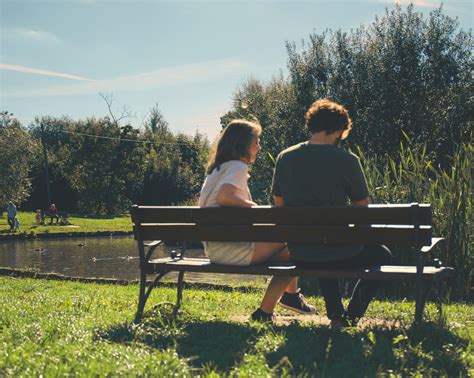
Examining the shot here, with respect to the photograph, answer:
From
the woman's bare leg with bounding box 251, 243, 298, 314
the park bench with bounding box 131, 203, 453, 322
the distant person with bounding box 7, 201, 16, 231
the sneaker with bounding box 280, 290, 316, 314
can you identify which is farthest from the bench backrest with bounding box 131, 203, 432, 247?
the distant person with bounding box 7, 201, 16, 231

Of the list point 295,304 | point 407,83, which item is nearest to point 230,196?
point 295,304

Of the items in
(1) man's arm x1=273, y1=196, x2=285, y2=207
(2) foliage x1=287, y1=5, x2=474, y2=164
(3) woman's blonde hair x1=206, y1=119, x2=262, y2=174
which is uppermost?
(2) foliage x1=287, y1=5, x2=474, y2=164

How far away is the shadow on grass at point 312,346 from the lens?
3.65 meters

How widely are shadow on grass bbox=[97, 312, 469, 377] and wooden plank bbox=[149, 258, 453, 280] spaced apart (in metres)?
0.36

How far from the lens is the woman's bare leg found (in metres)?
5.09

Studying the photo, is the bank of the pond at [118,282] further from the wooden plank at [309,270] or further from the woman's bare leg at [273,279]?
the woman's bare leg at [273,279]

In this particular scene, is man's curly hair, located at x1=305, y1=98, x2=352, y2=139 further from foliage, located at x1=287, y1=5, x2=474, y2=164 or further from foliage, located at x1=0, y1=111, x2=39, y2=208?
foliage, located at x1=0, y1=111, x2=39, y2=208

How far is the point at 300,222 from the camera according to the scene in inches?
191

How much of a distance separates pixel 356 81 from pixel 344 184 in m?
23.5

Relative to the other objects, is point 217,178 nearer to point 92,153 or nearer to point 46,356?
point 46,356

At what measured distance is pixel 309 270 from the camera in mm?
4801

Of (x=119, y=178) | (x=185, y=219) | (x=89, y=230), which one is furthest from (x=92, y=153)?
(x=185, y=219)

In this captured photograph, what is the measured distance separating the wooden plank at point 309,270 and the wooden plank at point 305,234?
0.20 meters

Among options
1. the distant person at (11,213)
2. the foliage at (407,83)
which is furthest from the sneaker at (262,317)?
the distant person at (11,213)
